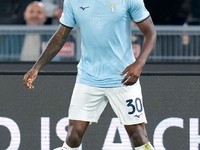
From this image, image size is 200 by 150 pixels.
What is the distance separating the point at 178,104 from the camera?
22.4ft

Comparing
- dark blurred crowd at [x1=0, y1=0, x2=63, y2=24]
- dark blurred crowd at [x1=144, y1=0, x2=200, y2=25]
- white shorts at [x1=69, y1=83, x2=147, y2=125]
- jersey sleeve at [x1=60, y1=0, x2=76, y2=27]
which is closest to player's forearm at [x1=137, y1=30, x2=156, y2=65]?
white shorts at [x1=69, y1=83, x2=147, y2=125]

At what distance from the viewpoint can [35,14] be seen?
1117 centimetres

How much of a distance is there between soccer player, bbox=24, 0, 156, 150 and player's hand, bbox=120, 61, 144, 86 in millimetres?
134

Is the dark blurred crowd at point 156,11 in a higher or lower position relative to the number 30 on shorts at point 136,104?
higher

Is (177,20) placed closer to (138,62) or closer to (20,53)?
(20,53)

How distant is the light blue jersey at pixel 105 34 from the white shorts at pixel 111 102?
6cm

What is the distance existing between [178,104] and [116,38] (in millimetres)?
1320

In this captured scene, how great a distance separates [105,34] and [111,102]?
1.84 feet

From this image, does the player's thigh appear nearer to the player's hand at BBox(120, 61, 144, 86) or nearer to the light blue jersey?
the light blue jersey

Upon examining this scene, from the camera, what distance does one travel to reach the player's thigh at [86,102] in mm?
5930

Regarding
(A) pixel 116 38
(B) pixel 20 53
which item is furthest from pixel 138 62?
(B) pixel 20 53

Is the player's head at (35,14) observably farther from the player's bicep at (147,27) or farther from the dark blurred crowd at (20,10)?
the player's bicep at (147,27)

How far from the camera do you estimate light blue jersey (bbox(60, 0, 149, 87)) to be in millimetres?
5727

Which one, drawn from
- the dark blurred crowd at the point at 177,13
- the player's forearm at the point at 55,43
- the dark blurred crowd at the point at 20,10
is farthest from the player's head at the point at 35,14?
the player's forearm at the point at 55,43
